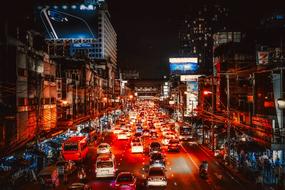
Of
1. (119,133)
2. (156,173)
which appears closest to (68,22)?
(119,133)

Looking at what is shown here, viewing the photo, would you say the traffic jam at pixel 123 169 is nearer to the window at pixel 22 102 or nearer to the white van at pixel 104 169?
the white van at pixel 104 169

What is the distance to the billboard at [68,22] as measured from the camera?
193 ft

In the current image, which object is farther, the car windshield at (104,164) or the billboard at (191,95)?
the billboard at (191,95)

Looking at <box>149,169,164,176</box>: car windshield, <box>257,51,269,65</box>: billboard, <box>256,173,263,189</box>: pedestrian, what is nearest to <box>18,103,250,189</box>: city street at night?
<box>149,169,164,176</box>: car windshield

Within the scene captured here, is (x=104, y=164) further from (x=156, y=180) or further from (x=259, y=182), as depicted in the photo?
(x=259, y=182)

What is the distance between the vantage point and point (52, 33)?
198 ft

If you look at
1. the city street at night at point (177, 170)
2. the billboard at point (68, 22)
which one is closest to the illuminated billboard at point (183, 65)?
the billboard at point (68, 22)

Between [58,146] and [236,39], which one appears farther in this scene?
[236,39]

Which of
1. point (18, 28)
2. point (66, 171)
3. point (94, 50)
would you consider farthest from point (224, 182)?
point (94, 50)

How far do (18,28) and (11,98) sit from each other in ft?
24.4

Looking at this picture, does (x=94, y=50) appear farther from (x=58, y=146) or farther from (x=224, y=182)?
(x=224, y=182)

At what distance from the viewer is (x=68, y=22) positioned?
60125mm

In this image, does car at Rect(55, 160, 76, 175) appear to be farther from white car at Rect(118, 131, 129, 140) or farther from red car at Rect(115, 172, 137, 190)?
white car at Rect(118, 131, 129, 140)

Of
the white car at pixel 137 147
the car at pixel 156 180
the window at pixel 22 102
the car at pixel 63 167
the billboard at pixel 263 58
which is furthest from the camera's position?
the white car at pixel 137 147
